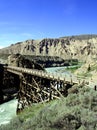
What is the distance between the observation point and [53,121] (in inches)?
414

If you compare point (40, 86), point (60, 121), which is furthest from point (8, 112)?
point (60, 121)

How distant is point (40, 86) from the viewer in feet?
106

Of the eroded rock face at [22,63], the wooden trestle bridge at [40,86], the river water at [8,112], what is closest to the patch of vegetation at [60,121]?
the wooden trestle bridge at [40,86]

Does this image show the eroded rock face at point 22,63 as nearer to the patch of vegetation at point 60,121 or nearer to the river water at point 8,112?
the river water at point 8,112

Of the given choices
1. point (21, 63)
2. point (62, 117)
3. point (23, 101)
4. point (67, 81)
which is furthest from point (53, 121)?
point (21, 63)

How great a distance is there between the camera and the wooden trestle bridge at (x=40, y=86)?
87.6ft

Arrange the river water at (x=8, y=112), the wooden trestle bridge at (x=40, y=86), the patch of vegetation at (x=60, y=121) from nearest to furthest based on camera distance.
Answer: the patch of vegetation at (x=60, y=121), the wooden trestle bridge at (x=40, y=86), the river water at (x=8, y=112)

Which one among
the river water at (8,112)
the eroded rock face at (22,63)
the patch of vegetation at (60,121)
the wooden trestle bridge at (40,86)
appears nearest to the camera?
the patch of vegetation at (60,121)

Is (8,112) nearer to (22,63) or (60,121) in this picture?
(60,121)

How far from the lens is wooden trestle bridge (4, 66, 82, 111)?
1052 inches

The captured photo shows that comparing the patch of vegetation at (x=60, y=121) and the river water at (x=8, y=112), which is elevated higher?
the patch of vegetation at (x=60, y=121)

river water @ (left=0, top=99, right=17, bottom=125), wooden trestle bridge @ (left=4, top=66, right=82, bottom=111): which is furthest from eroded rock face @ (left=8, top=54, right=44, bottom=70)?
wooden trestle bridge @ (left=4, top=66, right=82, bottom=111)

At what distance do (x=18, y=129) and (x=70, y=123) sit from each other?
2.07m

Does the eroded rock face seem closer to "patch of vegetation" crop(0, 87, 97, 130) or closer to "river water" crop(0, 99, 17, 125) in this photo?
"river water" crop(0, 99, 17, 125)
